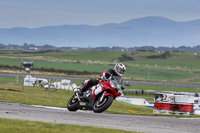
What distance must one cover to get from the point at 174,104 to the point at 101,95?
38.0 feet

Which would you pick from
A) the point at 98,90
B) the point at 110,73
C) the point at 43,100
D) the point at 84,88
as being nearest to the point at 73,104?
the point at 84,88

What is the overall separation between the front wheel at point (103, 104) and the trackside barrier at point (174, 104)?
11202 millimetres

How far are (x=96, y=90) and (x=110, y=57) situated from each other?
6891 inches

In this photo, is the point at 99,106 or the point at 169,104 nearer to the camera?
the point at 99,106

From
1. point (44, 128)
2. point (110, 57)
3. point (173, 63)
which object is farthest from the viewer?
point (110, 57)

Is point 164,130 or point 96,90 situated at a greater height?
point 96,90

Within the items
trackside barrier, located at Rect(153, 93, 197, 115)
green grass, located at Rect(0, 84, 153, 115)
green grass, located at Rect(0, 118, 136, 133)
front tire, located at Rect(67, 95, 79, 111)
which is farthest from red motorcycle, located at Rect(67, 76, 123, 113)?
trackside barrier, located at Rect(153, 93, 197, 115)

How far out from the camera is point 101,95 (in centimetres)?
1628

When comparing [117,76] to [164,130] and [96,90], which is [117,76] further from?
[164,130]

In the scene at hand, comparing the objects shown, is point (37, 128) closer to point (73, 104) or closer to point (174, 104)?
point (73, 104)

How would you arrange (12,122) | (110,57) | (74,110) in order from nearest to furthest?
(12,122) < (74,110) < (110,57)

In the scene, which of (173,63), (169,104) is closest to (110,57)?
(173,63)

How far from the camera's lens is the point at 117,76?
54.6ft

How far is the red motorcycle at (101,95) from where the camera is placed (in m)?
16.0
